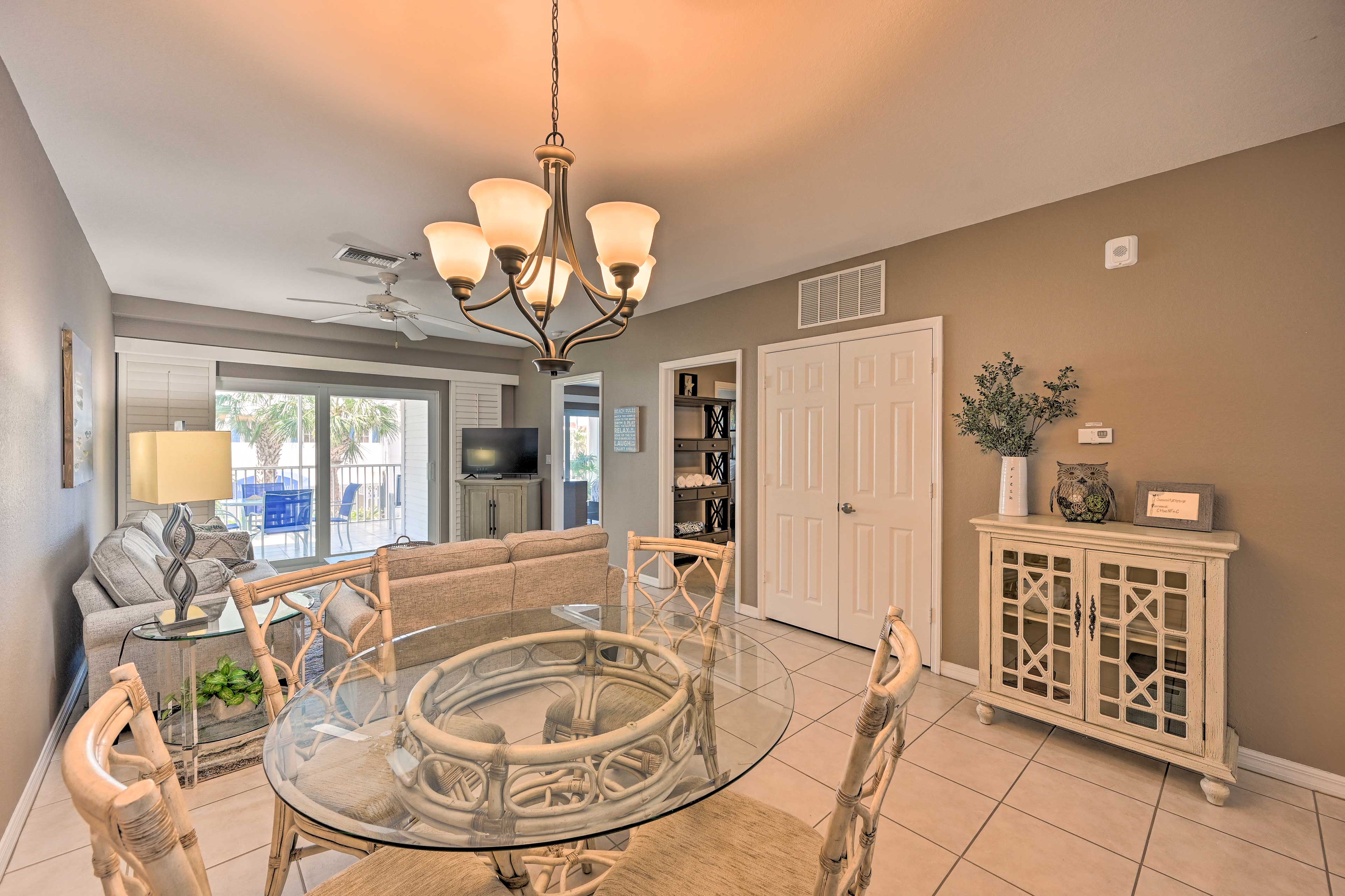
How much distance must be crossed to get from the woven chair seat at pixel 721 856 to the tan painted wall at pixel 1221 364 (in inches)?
93.0

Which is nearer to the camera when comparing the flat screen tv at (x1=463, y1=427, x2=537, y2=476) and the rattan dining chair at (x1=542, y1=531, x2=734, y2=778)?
the rattan dining chair at (x1=542, y1=531, x2=734, y2=778)

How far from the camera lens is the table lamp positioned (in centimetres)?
244

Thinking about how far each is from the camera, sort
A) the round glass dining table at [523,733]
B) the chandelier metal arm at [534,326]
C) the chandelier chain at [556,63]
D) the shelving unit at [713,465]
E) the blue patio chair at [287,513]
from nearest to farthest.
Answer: the round glass dining table at [523,733]
the chandelier chain at [556,63]
the chandelier metal arm at [534,326]
the shelving unit at [713,465]
the blue patio chair at [287,513]

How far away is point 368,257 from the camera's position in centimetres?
352

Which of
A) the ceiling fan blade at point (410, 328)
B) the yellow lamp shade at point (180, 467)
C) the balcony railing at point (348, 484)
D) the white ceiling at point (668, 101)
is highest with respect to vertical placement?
the white ceiling at point (668, 101)

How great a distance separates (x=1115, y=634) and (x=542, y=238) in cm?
280

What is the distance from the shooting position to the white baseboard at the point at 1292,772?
2.19 meters

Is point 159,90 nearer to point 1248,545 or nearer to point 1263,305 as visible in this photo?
point 1263,305

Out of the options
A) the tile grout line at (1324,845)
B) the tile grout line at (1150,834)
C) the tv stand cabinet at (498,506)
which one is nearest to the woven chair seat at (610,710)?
the tile grout line at (1150,834)

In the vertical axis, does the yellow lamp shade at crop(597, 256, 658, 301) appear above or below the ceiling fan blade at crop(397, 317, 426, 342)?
below

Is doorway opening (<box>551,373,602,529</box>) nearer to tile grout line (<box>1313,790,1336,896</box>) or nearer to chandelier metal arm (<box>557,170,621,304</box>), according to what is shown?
chandelier metal arm (<box>557,170,621,304</box>)

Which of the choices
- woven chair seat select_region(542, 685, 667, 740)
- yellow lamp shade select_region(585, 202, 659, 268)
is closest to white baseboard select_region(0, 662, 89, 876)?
woven chair seat select_region(542, 685, 667, 740)

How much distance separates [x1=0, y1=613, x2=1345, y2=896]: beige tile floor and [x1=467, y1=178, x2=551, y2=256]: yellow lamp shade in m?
1.33

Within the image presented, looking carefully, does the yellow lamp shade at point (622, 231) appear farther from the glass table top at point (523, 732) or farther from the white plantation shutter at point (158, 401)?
the white plantation shutter at point (158, 401)
